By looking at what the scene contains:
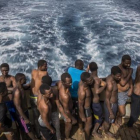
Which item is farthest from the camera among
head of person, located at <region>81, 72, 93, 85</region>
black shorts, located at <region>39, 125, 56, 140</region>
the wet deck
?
the wet deck

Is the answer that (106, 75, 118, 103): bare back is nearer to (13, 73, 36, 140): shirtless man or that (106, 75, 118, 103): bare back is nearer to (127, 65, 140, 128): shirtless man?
(127, 65, 140, 128): shirtless man

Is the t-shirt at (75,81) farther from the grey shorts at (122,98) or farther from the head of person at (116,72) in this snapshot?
the grey shorts at (122,98)

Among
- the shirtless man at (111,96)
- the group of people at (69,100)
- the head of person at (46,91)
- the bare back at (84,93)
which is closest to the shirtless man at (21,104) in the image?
the group of people at (69,100)

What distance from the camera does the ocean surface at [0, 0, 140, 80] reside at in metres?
9.73

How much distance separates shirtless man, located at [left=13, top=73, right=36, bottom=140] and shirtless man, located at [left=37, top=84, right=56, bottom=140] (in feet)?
1.19

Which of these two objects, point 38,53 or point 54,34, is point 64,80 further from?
point 54,34

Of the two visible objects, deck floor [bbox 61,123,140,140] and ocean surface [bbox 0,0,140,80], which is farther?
ocean surface [bbox 0,0,140,80]

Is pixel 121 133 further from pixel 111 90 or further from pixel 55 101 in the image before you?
pixel 55 101

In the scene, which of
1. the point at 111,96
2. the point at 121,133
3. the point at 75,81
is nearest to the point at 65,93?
the point at 75,81

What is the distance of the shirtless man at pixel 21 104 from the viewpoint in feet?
11.1

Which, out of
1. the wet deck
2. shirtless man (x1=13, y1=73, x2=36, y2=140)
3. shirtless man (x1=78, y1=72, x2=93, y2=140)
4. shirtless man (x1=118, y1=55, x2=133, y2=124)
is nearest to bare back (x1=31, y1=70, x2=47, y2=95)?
shirtless man (x1=13, y1=73, x2=36, y2=140)

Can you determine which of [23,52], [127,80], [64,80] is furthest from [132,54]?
[64,80]

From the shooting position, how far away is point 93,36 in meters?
12.3

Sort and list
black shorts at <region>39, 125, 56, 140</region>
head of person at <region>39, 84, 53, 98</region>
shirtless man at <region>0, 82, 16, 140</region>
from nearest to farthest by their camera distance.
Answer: head of person at <region>39, 84, 53, 98</region>, shirtless man at <region>0, 82, 16, 140</region>, black shorts at <region>39, 125, 56, 140</region>
